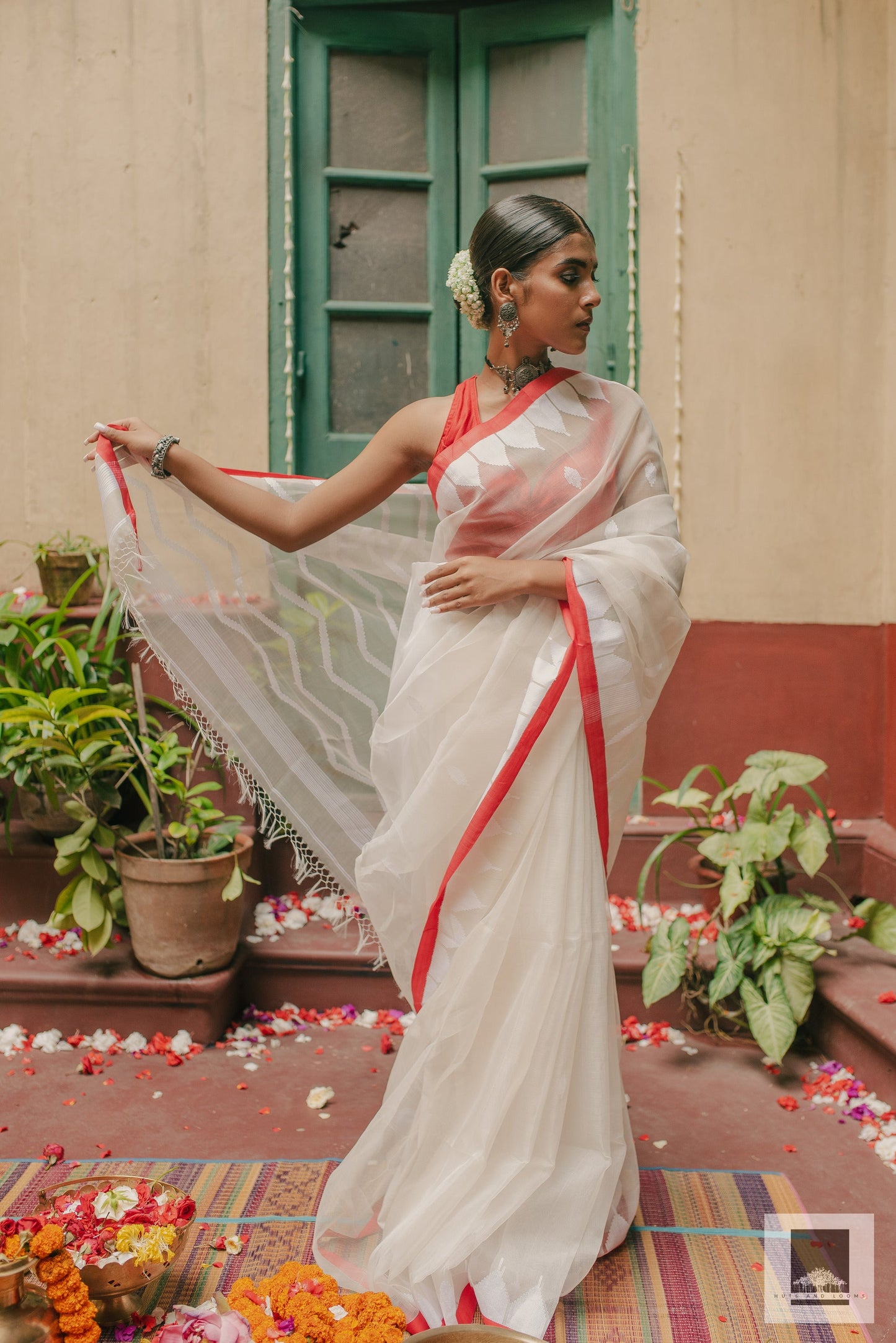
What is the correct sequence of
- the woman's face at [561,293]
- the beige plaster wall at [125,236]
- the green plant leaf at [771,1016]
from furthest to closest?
the beige plaster wall at [125,236], the green plant leaf at [771,1016], the woman's face at [561,293]

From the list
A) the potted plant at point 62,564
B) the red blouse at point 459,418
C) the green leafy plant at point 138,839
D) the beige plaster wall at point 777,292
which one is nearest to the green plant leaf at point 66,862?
the green leafy plant at point 138,839

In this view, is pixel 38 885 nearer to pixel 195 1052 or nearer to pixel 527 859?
pixel 195 1052

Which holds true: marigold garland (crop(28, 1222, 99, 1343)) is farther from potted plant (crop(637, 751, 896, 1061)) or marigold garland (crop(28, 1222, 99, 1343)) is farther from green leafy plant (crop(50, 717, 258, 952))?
potted plant (crop(637, 751, 896, 1061))

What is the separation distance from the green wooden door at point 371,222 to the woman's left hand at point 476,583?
206 cm

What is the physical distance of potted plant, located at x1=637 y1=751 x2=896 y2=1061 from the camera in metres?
2.78

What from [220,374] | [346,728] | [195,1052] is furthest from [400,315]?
[195,1052]

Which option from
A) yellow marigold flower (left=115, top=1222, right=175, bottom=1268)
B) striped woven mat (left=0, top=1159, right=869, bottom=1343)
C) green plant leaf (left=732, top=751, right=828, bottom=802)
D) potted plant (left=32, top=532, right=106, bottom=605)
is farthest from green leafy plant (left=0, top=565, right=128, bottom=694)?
green plant leaf (left=732, top=751, right=828, bottom=802)

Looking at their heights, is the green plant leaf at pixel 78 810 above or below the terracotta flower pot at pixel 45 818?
above

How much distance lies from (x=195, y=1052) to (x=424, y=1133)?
122 cm

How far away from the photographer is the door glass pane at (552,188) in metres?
3.71

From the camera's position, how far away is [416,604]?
6.69 ft

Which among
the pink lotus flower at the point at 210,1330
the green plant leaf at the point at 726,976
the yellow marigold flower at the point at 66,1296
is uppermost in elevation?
the green plant leaf at the point at 726,976

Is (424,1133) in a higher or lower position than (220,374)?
lower

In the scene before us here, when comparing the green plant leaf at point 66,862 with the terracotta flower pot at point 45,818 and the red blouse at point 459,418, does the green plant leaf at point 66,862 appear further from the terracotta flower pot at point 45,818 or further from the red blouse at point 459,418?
the red blouse at point 459,418
